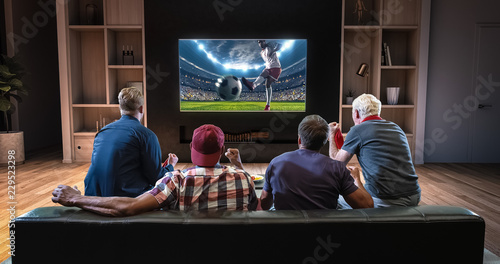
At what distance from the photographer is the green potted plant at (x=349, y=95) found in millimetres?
5824

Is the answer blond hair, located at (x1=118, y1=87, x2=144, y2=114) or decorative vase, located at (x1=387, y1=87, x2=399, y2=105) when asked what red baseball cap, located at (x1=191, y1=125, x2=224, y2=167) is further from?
decorative vase, located at (x1=387, y1=87, x2=399, y2=105)

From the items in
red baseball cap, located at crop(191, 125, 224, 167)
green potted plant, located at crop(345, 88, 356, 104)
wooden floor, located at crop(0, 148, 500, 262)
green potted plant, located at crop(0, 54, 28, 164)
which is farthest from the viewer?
green potted plant, located at crop(345, 88, 356, 104)

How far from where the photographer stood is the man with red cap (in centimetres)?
144

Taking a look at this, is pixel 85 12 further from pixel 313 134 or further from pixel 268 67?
pixel 313 134

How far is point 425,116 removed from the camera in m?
5.79

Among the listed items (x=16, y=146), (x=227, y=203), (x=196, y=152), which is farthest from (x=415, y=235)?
(x=16, y=146)

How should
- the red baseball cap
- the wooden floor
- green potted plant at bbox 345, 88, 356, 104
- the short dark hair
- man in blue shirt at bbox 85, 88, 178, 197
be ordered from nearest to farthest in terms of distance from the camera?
the red baseball cap → the short dark hair → man in blue shirt at bbox 85, 88, 178, 197 → the wooden floor → green potted plant at bbox 345, 88, 356, 104

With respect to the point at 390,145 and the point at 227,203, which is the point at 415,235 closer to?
the point at 227,203

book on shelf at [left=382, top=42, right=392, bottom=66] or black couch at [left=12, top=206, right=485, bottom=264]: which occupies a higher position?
book on shelf at [left=382, top=42, right=392, bottom=66]

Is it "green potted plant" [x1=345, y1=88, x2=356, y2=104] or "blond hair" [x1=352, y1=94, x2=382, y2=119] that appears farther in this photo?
"green potted plant" [x1=345, y1=88, x2=356, y2=104]

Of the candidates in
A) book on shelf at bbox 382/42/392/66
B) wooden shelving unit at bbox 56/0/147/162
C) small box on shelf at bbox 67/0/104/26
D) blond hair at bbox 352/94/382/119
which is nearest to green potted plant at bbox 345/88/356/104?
book on shelf at bbox 382/42/392/66

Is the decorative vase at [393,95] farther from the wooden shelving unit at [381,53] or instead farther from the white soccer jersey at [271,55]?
the white soccer jersey at [271,55]

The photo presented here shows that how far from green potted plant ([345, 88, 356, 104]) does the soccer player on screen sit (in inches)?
44.1

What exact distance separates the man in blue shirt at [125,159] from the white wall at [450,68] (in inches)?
190
